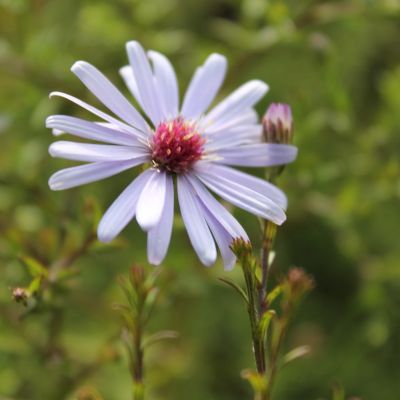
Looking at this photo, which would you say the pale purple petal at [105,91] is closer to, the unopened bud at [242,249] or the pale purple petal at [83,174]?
the pale purple petal at [83,174]

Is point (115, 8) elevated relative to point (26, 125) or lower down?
elevated

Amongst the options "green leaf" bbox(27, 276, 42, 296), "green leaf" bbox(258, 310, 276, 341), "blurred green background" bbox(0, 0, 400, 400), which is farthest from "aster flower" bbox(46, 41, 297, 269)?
"blurred green background" bbox(0, 0, 400, 400)

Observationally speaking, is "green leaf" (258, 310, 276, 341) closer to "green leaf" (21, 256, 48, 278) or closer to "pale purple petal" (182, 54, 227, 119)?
"green leaf" (21, 256, 48, 278)

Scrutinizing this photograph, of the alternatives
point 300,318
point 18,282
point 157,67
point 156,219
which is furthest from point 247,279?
point 300,318

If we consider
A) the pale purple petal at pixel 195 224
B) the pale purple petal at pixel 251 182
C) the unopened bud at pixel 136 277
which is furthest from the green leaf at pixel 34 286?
the pale purple petal at pixel 251 182

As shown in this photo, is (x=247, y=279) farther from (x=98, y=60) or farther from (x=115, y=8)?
(x=115, y=8)

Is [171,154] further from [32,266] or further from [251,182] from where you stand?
[32,266]
